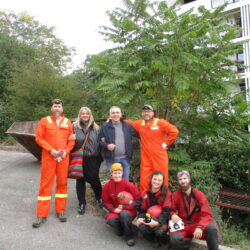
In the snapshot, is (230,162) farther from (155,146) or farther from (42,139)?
(42,139)

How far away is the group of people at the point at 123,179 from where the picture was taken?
3.38m

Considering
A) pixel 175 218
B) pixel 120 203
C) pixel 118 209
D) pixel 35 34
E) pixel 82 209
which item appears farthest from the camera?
pixel 35 34

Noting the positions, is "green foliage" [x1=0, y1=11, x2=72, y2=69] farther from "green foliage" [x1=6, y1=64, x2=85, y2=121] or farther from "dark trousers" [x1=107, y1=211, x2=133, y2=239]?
"dark trousers" [x1=107, y1=211, x2=133, y2=239]

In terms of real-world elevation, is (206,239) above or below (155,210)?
below

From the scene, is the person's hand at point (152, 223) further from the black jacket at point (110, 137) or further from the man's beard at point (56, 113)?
the man's beard at point (56, 113)

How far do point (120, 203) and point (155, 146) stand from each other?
1.15 meters

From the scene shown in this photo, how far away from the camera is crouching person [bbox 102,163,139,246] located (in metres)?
3.54

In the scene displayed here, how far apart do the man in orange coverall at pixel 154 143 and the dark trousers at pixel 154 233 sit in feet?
3.08

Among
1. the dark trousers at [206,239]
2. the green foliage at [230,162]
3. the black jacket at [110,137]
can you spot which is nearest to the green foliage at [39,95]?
the green foliage at [230,162]

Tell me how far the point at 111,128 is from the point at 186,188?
1615mm

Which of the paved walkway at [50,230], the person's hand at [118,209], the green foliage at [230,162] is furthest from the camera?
the green foliage at [230,162]

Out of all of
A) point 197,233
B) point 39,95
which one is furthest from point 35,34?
point 197,233

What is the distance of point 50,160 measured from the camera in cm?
396

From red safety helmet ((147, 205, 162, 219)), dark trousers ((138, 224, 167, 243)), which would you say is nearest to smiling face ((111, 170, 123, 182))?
red safety helmet ((147, 205, 162, 219))
